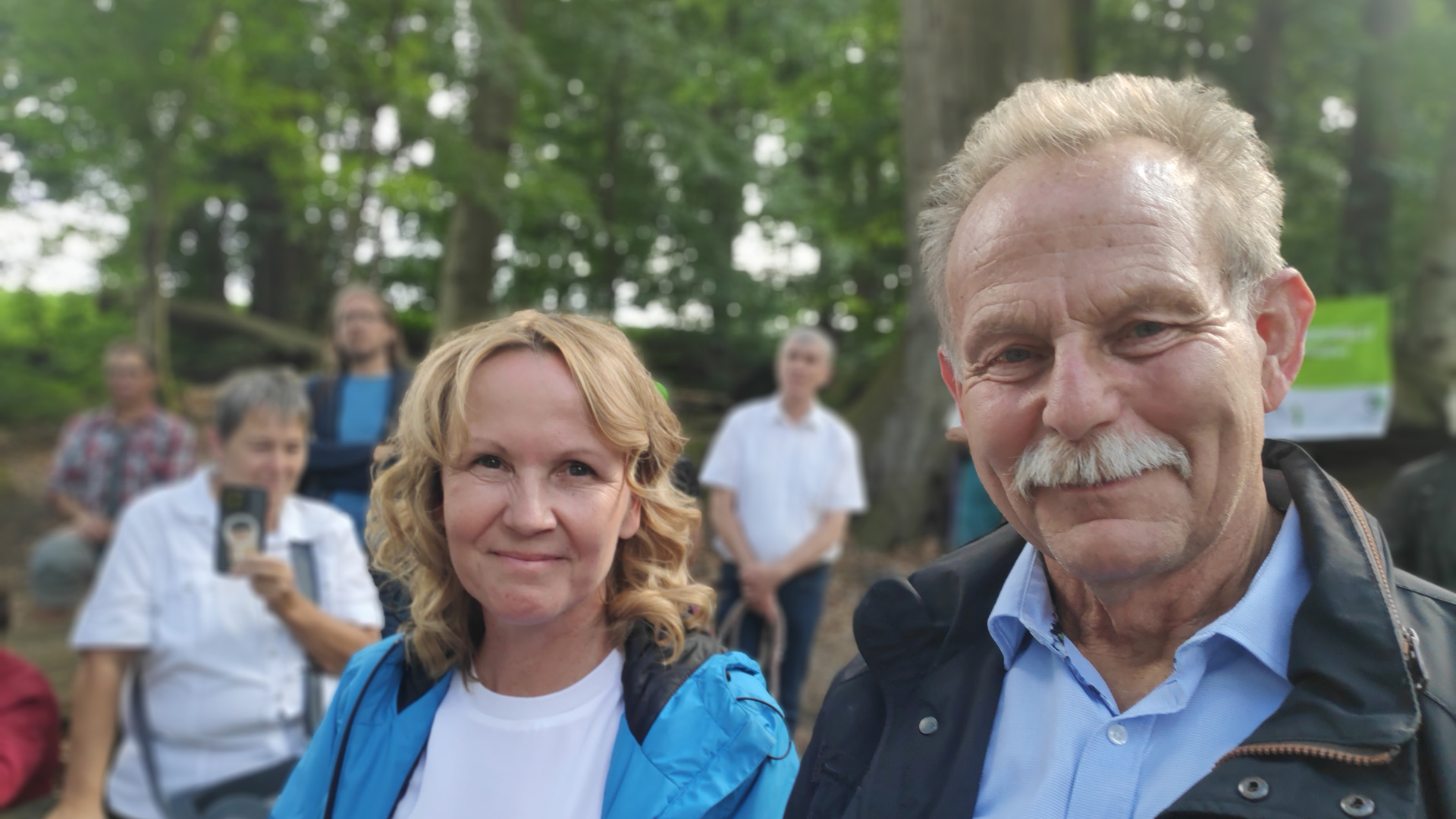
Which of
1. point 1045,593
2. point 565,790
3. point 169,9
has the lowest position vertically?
point 565,790

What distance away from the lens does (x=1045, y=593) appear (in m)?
1.52

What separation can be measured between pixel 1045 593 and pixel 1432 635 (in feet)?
1.58

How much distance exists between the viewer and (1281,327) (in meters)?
1.38

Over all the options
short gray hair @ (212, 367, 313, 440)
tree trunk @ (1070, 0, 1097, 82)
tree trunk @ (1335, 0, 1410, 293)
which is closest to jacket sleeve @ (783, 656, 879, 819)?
short gray hair @ (212, 367, 313, 440)

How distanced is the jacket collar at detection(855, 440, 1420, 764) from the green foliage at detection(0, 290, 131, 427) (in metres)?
16.5

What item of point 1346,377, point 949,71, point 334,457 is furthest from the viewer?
point 949,71

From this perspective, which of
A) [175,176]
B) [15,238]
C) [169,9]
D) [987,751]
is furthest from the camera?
[15,238]

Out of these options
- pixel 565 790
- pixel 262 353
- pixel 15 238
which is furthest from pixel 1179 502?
pixel 262 353

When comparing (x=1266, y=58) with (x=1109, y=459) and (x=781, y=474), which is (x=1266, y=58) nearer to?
(x=781, y=474)

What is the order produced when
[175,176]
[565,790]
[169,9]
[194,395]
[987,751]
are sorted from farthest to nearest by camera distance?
[194,395] → [175,176] → [169,9] → [565,790] → [987,751]

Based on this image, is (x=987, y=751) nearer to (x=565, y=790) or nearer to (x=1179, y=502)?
(x=1179, y=502)

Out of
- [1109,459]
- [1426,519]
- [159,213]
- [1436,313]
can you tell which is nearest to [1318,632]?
[1109,459]

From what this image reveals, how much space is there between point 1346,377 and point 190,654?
26.1 feet

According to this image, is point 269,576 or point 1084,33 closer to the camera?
point 269,576
